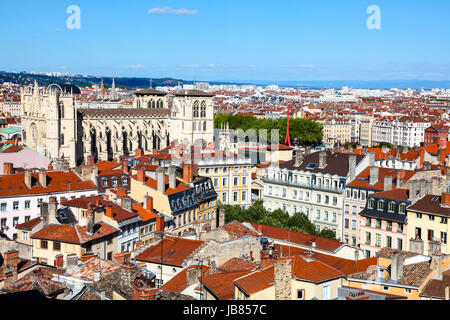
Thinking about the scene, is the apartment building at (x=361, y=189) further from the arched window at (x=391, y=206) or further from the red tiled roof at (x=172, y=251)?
the red tiled roof at (x=172, y=251)

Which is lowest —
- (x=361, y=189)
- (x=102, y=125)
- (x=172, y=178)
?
(x=361, y=189)

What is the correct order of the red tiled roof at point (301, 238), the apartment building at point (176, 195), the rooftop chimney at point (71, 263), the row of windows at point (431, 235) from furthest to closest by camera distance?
the apartment building at point (176, 195), the row of windows at point (431, 235), the red tiled roof at point (301, 238), the rooftop chimney at point (71, 263)

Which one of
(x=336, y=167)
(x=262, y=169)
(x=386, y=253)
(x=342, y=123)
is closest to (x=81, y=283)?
(x=386, y=253)

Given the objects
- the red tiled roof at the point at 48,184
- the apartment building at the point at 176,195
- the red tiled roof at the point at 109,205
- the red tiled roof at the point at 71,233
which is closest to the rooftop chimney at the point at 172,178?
the apartment building at the point at 176,195

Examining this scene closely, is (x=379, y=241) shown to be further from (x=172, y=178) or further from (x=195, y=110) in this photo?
(x=195, y=110)

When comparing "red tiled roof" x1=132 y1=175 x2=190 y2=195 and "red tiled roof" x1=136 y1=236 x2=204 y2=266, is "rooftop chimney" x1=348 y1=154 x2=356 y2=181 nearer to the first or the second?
"red tiled roof" x1=132 y1=175 x2=190 y2=195

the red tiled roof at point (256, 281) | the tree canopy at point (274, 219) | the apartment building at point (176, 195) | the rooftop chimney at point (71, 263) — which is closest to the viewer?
the red tiled roof at point (256, 281)

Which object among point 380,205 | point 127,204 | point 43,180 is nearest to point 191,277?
point 127,204
